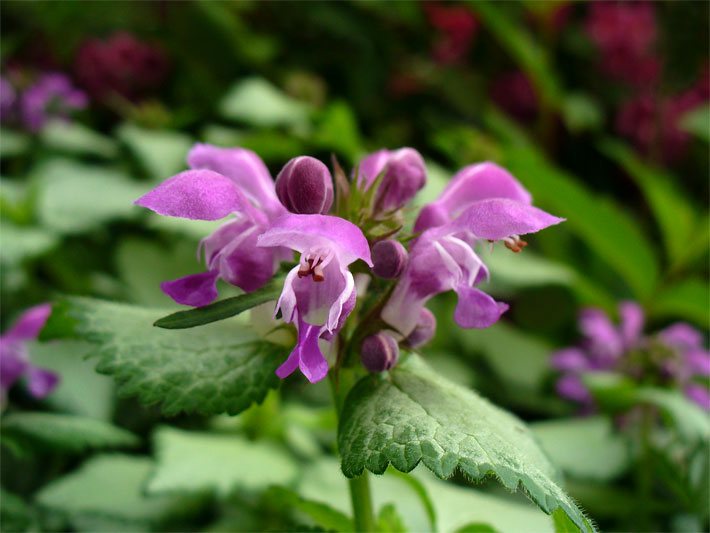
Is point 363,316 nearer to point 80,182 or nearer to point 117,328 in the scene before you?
point 117,328

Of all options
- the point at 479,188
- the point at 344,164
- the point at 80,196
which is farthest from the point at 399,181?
the point at 344,164

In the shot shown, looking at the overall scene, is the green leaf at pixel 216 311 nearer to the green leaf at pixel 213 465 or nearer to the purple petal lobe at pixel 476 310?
the purple petal lobe at pixel 476 310

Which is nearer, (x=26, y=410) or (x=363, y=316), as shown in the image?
(x=363, y=316)

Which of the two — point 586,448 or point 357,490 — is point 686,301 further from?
point 357,490

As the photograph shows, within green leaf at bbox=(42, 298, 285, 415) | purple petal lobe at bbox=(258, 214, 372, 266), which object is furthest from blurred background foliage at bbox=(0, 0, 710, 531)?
purple petal lobe at bbox=(258, 214, 372, 266)

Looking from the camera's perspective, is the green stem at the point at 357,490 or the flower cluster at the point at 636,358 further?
the flower cluster at the point at 636,358

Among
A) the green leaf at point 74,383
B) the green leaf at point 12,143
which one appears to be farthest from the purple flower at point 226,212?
the green leaf at point 12,143

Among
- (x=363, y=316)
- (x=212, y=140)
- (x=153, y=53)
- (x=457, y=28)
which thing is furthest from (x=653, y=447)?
(x=153, y=53)
